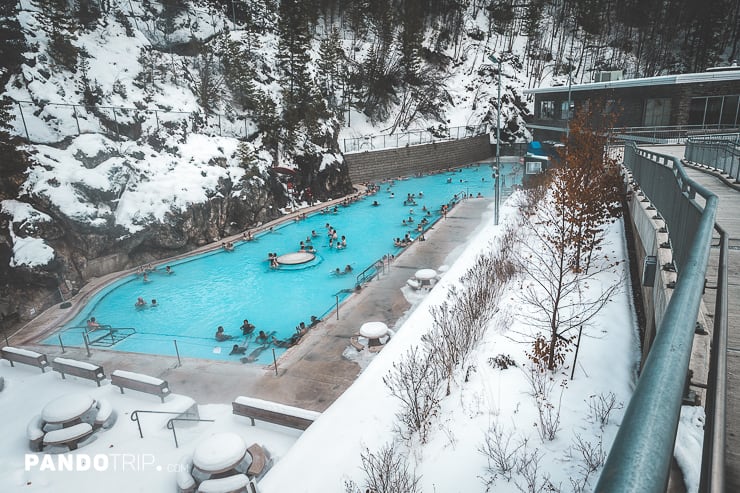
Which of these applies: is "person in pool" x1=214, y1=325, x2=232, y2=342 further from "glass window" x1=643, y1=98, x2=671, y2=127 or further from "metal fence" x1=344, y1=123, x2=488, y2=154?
"glass window" x1=643, y1=98, x2=671, y2=127

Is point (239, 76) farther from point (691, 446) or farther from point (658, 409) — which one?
point (658, 409)

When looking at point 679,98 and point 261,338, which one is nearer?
point 261,338

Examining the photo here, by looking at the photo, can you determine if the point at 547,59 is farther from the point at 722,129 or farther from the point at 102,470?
the point at 102,470

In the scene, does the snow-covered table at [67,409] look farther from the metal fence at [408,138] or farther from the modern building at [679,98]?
the metal fence at [408,138]

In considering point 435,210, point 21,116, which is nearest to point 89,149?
point 21,116

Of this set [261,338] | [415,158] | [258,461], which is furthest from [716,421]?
[415,158]

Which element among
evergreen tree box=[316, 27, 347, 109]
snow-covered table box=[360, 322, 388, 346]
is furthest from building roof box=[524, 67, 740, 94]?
snow-covered table box=[360, 322, 388, 346]
